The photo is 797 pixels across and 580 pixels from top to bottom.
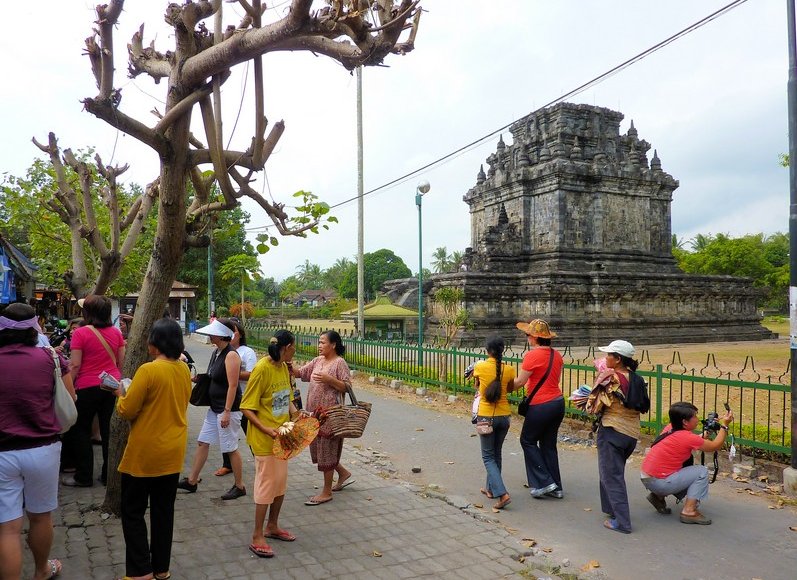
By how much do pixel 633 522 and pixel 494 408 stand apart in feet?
4.91

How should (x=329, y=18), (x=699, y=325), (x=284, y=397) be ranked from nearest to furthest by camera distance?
(x=329, y=18), (x=284, y=397), (x=699, y=325)

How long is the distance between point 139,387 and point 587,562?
332 centimetres

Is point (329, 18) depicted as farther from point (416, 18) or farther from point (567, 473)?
point (567, 473)

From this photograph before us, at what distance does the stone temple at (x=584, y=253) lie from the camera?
2431cm

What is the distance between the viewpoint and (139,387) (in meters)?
3.65

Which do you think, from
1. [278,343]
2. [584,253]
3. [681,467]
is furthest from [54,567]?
[584,253]

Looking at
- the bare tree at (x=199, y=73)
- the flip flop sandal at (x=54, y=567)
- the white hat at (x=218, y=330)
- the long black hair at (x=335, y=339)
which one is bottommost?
the flip flop sandal at (x=54, y=567)

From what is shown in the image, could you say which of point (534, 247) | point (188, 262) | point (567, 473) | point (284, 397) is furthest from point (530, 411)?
point (188, 262)

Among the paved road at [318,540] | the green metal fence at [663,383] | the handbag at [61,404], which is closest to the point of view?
the handbag at [61,404]

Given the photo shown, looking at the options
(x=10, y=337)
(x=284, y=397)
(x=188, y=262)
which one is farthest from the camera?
(x=188, y=262)

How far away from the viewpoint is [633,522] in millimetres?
5223

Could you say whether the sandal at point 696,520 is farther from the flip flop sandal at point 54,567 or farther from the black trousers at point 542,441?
the flip flop sandal at point 54,567

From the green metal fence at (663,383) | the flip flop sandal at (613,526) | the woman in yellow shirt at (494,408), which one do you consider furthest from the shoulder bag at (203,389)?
the green metal fence at (663,383)

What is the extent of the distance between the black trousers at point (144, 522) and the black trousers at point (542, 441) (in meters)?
3.30
